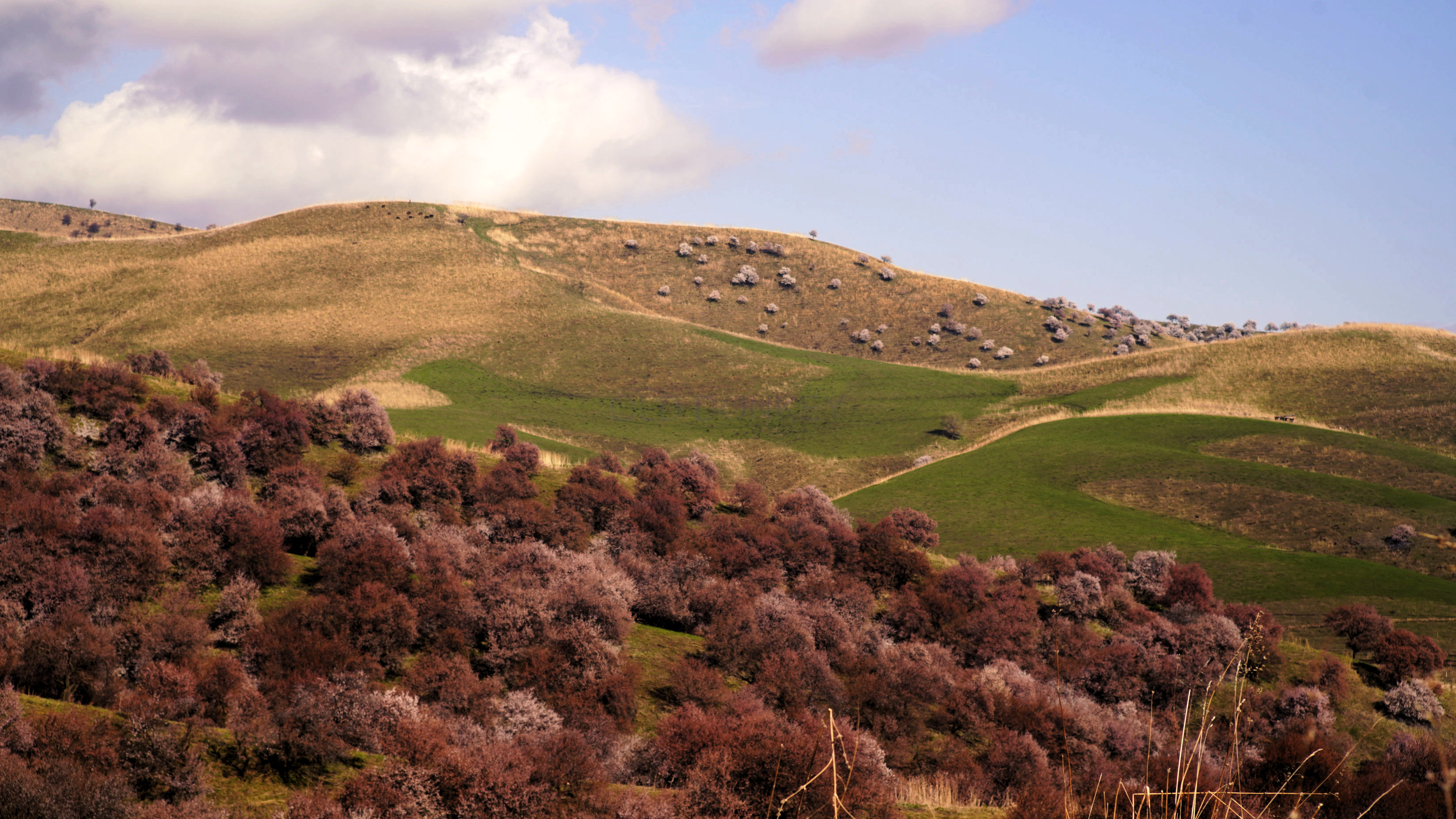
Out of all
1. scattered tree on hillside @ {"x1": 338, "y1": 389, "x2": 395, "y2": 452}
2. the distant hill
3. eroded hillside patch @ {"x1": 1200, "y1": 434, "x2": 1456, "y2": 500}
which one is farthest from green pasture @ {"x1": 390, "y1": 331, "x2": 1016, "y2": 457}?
scattered tree on hillside @ {"x1": 338, "y1": 389, "x2": 395, "y2": 452}

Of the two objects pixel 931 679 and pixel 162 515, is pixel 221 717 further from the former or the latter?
pixel 931 679

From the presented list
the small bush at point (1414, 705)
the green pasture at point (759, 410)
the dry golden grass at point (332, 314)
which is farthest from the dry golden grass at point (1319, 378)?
the small bush at point (1414, 705)

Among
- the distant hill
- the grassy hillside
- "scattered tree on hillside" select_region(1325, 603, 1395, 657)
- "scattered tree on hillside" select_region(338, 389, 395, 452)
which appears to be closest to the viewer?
"scattered tree on hillside" select_region(1325, 603, 1395, 657)

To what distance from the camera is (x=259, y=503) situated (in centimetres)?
3531

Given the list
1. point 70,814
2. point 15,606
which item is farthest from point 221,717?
point 15,606

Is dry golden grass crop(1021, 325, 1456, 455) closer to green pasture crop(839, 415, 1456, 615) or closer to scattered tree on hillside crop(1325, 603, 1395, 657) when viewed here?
green pasture crop(839, 415, 1456, 615)

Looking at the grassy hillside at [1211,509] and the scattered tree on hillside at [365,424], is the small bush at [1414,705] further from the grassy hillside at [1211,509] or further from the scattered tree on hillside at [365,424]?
the scattered tree on hillside at [365,424]

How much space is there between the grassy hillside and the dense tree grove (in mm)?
6077

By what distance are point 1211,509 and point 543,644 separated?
1981 inches

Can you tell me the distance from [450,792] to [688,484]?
35.4m

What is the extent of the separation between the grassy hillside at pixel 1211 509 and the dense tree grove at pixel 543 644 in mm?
6077

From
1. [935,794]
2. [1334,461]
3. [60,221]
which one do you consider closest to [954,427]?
[1334,461]

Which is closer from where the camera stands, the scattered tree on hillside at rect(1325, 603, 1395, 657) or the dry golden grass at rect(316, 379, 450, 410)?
the scattered tree on hillside at rect(1325, 603, 1395, 657)

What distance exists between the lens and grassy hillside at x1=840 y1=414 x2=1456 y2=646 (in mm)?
46938
